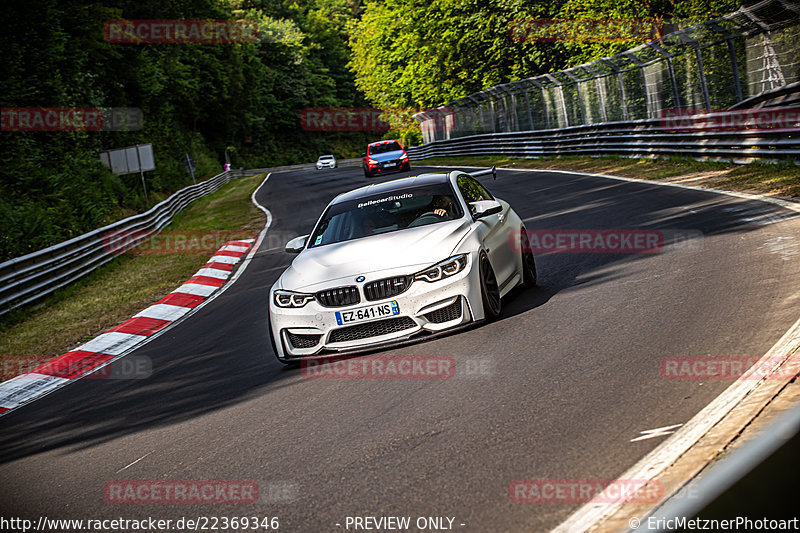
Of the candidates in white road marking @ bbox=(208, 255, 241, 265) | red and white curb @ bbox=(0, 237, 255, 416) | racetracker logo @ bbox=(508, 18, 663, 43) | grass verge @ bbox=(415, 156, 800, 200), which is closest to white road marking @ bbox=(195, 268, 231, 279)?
red and white curb @ bbox=(0, 237, 255, 416)

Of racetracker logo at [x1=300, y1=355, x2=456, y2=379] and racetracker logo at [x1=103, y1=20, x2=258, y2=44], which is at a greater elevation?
racetracker logo at [x1=103, y1=20, x2=258, y2=44]

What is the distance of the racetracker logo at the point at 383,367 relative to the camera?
629cm

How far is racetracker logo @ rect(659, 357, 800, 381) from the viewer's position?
15.7 ft

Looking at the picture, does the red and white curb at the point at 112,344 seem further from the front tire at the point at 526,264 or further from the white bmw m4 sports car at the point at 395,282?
the front tire at the point at 526,264

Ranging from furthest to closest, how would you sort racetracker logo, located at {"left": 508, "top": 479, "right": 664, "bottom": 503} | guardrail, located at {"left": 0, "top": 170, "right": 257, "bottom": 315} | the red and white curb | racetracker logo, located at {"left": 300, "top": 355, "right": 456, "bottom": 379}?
guardrail, located at {"left": 0, "top": 170, "right": 257, "bottom": 315}
the red and white curb
racetracker logo, located at {"left": 300, "top": 355, "right": 456, "bottom": 379}
racetracker logo, located at {"left": 508, "top": 479, "right": 664, "bottom": 503}

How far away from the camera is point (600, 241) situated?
1110 cm

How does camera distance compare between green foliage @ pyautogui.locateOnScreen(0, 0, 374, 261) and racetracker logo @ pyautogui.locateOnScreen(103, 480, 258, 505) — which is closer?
racetracker logo @ pyautogui.locateOnScreen(103, 480, 258, 505)

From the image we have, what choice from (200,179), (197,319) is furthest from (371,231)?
(200,179)

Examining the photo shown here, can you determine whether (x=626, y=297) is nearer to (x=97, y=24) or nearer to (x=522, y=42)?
(x=97, y=24)

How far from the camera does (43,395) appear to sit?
29.2ft

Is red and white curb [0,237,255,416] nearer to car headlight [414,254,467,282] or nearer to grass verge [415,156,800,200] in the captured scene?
car headlight [414,254,467,282]

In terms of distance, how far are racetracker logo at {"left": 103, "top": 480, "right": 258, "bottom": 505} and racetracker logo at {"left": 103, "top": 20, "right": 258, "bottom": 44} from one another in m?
31.5

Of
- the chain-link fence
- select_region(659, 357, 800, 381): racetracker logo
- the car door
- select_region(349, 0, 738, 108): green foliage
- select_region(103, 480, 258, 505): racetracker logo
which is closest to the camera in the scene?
select_region(103, 480, 258, 505): racetracker logo

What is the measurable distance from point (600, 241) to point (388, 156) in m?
27.0
